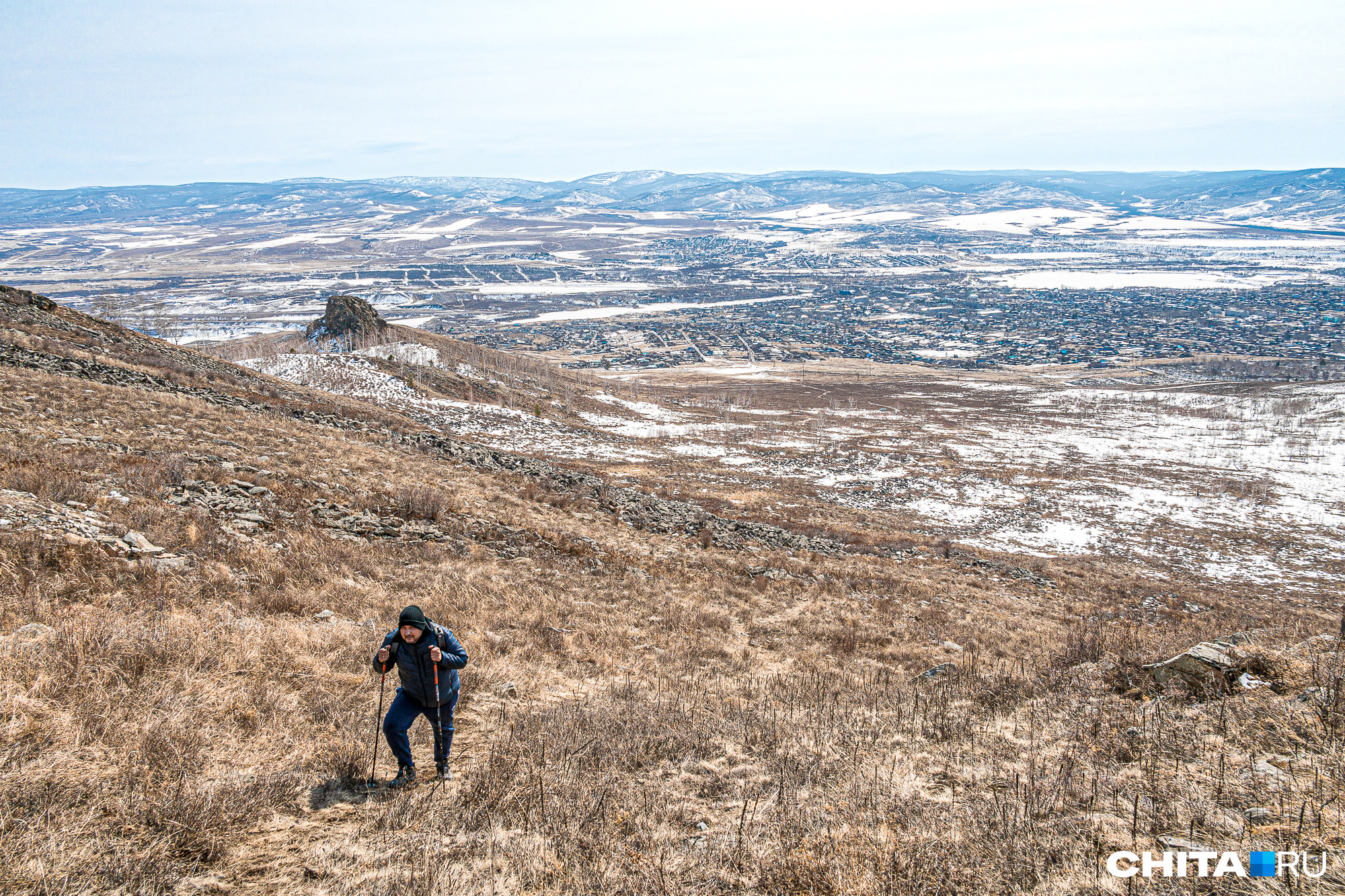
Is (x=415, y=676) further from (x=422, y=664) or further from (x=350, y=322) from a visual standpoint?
(x=350, y=322)

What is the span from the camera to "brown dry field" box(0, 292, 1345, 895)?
414 centimetres

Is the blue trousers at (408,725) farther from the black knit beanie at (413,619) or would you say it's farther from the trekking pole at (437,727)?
the black knit beanie at (413,619)

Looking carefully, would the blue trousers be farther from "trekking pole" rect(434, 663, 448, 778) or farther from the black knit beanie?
the black knit beanie

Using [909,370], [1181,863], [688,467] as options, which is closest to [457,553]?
[1181,863]

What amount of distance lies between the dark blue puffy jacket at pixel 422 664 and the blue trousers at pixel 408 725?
0.06 meters

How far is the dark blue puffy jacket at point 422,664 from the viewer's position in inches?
202

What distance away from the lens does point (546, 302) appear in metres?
193

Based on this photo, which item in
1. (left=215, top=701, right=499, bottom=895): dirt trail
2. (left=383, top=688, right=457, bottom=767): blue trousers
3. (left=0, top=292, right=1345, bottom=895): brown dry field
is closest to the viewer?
(left=215, top=701, right=499, bottom=895): dirt trail

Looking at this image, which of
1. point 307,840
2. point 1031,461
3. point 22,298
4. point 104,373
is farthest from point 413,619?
point 1031,461

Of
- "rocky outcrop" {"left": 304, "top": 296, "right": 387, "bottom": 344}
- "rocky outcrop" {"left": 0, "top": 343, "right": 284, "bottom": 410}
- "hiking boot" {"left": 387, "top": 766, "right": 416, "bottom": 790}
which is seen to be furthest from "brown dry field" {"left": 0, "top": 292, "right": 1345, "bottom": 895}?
"rocky outcrop" {"left": 304, "top": 296, "right": 387, "bottom": 344}

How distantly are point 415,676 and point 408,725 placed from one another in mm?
383

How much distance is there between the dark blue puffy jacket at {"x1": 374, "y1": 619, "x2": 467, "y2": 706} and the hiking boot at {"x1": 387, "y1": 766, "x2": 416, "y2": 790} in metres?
0.53

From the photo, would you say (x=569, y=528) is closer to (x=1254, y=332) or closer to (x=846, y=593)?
(x=846, y=593)

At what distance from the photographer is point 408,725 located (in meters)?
5.06
